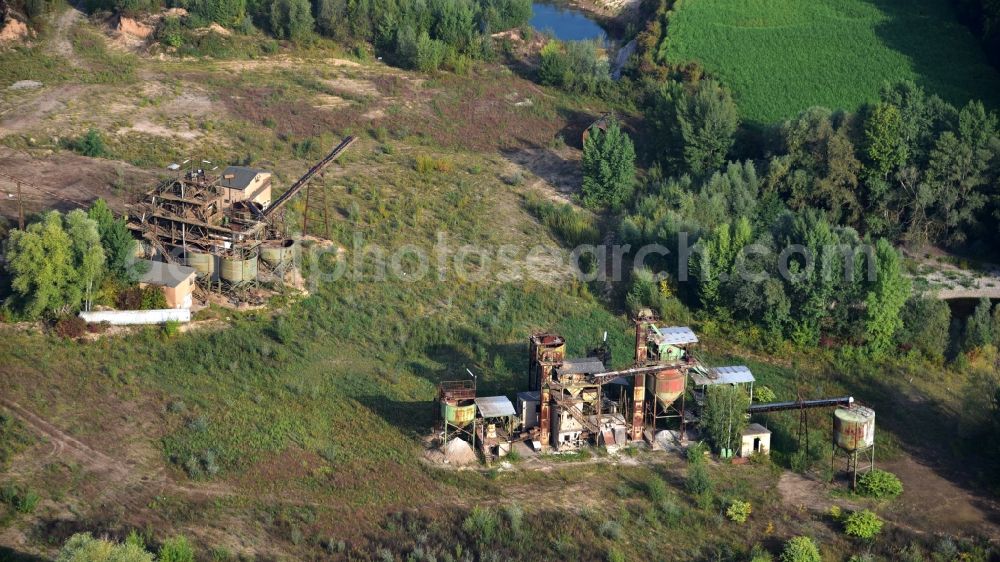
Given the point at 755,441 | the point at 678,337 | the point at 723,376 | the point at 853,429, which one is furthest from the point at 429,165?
the point at 853,429

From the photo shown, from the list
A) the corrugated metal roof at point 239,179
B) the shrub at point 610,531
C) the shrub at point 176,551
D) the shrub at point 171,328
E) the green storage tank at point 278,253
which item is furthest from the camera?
the corrugated metal roof at point 239,179

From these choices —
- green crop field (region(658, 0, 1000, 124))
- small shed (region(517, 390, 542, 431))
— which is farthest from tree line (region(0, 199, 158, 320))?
green crop field (region(658, 0, 1000, 124))

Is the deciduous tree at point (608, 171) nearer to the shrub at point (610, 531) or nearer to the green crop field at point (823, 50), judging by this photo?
the green crop field at point (823, 50)

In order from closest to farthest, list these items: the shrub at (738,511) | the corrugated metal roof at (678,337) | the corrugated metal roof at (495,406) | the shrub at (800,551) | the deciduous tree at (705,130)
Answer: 1. the shrub at (800,551)
2. the shrub at (738,511)
3. the corrugated metal roof at (495,406)
4. the corrugated metal roof at (678,337)
5. the deciduous tree at (705,130)

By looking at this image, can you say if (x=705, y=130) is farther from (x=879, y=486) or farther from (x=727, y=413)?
(x=879, y=486)

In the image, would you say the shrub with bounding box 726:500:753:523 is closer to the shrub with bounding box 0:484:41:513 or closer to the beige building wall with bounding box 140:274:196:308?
the shrub with bounding box 0:484:41:513

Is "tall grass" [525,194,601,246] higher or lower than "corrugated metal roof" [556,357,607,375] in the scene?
higher

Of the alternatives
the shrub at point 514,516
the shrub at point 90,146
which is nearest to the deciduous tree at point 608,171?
the shrub at point 90,146
